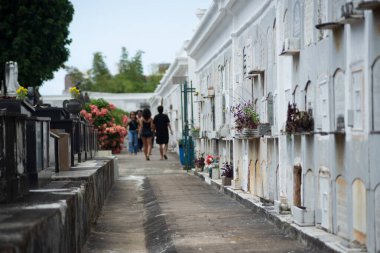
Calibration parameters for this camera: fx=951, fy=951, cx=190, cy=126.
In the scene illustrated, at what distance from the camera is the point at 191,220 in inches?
468

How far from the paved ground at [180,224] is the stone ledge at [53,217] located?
546 millimetres

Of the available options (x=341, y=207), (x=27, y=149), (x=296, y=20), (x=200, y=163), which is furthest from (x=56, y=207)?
(x=200, y=163)

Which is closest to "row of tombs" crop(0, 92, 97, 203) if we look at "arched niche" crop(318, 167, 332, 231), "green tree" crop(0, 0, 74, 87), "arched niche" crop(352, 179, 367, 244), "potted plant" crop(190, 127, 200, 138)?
"arched niche" crop(318, 167, 332, 231)

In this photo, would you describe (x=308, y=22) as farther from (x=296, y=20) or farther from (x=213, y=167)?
(x=213, y=167)

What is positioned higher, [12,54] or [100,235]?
[12,54]

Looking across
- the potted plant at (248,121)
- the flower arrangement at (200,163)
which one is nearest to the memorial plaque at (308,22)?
Answer: the potted plant at (248,121)

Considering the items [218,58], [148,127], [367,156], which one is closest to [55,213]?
[367,156]

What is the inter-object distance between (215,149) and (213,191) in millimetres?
3747

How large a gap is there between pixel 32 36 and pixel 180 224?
31.2 metres

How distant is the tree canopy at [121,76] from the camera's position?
10975 centimetres

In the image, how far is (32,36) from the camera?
41.5m

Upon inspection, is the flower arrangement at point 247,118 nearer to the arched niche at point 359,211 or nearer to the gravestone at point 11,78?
the gravestone at point 11,78

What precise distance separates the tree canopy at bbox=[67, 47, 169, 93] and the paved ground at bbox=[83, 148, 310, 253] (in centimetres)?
9152

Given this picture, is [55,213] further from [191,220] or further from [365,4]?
[191,220]
